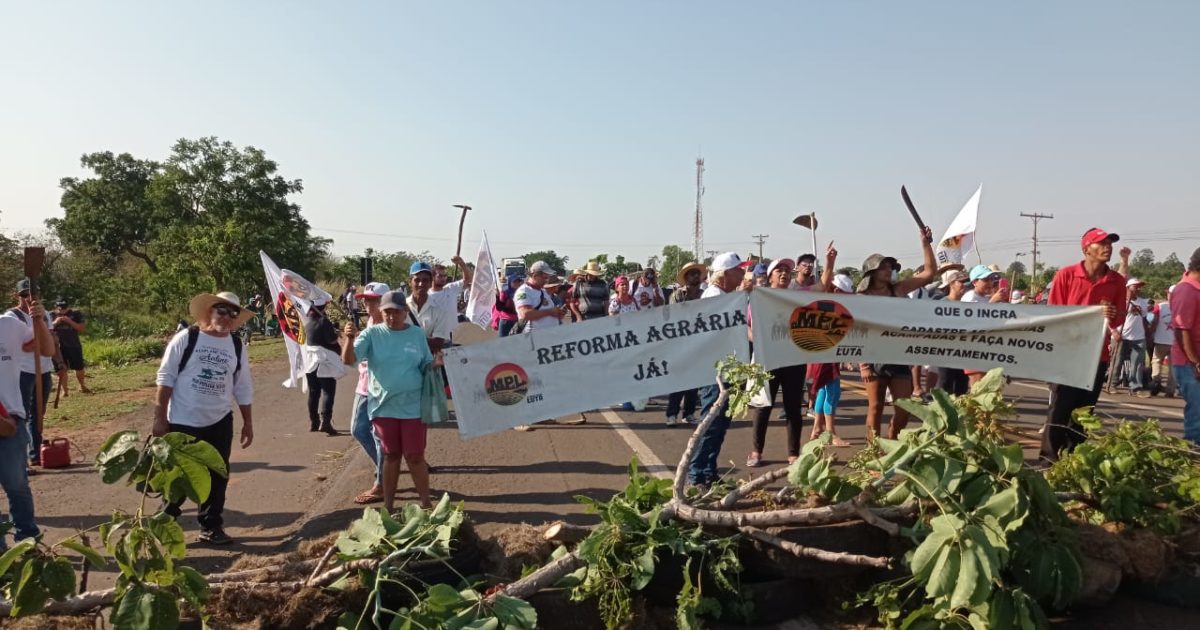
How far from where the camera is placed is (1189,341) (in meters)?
5.87

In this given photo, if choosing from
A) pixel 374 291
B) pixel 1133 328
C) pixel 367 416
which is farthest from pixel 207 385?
pixel 1133 328

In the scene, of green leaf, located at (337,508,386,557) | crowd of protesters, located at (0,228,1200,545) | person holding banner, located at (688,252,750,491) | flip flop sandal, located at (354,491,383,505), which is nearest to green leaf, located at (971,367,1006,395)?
crowd of protesters, located at (0,228,1200,545)

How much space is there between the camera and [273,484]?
6922 mm

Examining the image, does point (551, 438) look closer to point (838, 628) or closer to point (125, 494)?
point (125, 494)

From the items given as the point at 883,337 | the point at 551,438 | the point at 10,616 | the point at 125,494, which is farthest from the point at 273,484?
the point at 883,337

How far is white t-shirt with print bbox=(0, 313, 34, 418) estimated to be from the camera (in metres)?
4.88

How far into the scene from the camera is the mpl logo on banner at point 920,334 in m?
6.31

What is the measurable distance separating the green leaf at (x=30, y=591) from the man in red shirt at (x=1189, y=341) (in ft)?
25.1

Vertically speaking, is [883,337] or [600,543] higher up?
[883,337]

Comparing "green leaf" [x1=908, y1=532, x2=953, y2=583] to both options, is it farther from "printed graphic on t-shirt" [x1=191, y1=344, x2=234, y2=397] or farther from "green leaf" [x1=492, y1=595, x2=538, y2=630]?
"printed graphic on t-shirt" [x1=191, y1=344, x2=234, y2=397]

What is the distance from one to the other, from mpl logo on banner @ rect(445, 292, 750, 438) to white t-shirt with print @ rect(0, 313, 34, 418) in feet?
9.62

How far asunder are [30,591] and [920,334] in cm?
637

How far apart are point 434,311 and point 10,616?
4729mm

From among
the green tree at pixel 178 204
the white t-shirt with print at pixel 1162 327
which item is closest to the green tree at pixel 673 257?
the green tree at pixel 178 204
